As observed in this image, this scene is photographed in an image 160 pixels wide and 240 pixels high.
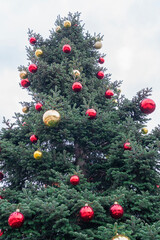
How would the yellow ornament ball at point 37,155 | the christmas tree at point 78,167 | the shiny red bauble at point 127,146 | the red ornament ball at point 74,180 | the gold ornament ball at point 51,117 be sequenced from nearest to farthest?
the christmas tree at point 78,167, the red ornament ball at point 74,180, the gold ornament ball at point 51,117, the shiny red bauble at point 127,146, the yellow ornament ball at point 37,155

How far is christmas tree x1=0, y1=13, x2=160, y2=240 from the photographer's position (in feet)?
13.7

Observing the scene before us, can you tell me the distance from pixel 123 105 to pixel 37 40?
5.28 meters

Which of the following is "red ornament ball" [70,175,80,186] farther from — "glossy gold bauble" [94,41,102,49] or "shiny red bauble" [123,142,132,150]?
"glossy gold bauble" [94,41,102,49]

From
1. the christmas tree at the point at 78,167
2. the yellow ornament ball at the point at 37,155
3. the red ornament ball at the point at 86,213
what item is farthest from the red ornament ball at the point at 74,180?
the yellow ornament ball at the point at 37,155

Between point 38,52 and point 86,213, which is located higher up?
point 38,52

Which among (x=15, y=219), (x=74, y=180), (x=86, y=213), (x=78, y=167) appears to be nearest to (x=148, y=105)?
(x=78, y=167)

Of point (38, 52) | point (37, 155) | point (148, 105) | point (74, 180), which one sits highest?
point (38, 52)

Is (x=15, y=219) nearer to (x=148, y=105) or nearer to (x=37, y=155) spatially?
(x=37, y=155)

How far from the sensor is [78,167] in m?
5.21

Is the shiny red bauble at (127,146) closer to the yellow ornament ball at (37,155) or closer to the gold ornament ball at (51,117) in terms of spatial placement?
the gold ornament ball at (51,117)

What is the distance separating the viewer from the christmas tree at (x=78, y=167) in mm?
4184

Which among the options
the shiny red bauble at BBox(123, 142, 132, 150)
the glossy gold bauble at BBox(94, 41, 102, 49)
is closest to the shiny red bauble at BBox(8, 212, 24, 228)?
the shiny red bauble at BBox(123, 142, 132, 150)

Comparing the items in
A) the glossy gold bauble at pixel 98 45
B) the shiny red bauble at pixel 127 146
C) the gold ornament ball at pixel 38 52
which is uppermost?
the glossy gold bauble at pixel 98 45

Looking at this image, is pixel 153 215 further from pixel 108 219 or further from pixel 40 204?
pixel 40 204
